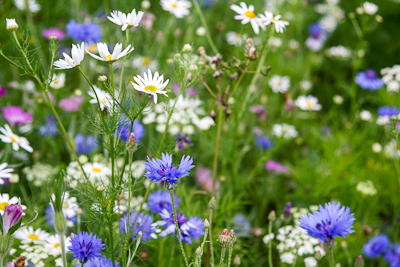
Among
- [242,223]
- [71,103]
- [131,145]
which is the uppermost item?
[71,103]

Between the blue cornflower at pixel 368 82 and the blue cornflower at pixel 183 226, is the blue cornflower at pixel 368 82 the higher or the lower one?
the higher one

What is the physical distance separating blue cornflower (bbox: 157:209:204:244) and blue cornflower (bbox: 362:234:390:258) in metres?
0.75

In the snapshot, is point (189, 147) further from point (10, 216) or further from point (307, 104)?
point (10, 216)

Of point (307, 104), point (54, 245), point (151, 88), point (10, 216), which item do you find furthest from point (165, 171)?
point (307, 104)

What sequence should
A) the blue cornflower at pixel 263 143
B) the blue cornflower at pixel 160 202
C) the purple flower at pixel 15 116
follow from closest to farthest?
the blue cornflower at pixel 160 202
the purple flower at pixel 15 116
the blue cornflower at pixel 263 143

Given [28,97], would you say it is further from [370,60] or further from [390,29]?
[390,29]

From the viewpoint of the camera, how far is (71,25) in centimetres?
211

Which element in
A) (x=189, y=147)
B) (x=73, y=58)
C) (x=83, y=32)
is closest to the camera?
(x=73, y=58)

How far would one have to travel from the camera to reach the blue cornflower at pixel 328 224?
43.4 inches

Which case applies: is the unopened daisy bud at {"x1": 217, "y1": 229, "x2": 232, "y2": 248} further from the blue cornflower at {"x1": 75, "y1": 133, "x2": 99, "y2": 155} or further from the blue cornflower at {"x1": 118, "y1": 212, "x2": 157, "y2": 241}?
the blue cornflower at {"x1": 75, "y1": 133, "x2": 99, "y2": 155}

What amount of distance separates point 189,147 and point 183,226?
2.24ft

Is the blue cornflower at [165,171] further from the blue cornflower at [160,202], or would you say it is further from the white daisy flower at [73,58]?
the blue cornflower at [160,202]

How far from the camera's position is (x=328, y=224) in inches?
44.2

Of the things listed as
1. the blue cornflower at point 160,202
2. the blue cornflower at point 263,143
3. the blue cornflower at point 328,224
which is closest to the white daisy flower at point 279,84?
the blue cornflower at point 263,143
